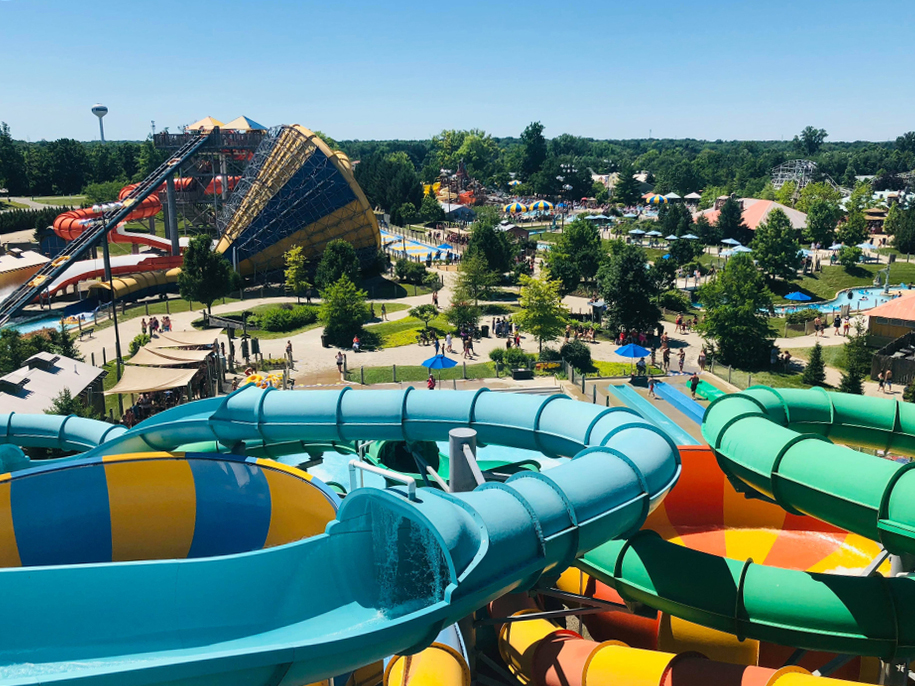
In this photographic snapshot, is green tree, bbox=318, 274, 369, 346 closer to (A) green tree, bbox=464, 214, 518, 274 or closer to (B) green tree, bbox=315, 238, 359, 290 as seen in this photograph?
(B) green tree, bbox=315, 238, 359, 290

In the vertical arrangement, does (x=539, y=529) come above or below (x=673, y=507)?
above

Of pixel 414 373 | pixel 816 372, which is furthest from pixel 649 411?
pixel 414 373

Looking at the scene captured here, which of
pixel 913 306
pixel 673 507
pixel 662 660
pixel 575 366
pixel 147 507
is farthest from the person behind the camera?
pixel 913 306

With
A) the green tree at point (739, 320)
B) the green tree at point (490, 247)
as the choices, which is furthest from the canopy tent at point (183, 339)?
the green tree at point (739, 320)

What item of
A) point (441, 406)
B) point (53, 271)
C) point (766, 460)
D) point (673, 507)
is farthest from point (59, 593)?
point (53, 271)

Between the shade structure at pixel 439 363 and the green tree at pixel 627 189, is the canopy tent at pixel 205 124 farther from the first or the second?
the green tree at pixel 627 189

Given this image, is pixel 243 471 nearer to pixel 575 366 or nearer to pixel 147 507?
pixel 147 507
